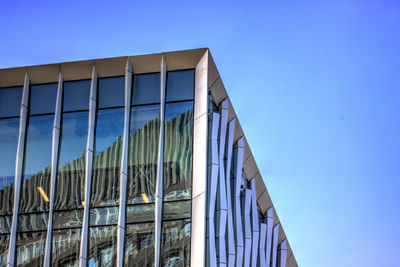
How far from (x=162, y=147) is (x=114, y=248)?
3949 millimetres

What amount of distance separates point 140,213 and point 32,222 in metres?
4.10

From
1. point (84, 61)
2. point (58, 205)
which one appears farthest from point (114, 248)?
point (84, 61)

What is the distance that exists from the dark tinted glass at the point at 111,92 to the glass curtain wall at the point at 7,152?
10.9 ft

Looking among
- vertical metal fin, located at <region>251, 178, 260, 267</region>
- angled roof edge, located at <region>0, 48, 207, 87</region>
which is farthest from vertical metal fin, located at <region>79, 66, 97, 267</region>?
vertical metal fin, located at <region>251, 178, 260, 267</region>

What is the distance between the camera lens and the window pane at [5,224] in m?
27.2

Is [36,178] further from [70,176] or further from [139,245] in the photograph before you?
[139,245]

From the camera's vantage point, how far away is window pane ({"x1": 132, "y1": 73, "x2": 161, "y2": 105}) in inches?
1087

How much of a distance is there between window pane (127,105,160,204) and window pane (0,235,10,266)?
476cm

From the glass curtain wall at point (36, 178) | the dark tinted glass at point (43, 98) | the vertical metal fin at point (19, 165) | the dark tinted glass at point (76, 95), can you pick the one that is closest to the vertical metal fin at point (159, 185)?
the dark tinted glass at point (76, 95)

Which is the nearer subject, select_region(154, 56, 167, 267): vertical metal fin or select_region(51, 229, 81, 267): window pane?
select_region(154, 56, 167, 267): vertical metal fin

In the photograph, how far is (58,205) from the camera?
27.0m

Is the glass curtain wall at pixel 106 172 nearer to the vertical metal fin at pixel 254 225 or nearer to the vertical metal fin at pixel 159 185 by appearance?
the vertical metal fin at pixel 159 185

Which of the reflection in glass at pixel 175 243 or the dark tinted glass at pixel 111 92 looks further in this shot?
the dark tinted glass at pixel 111 92

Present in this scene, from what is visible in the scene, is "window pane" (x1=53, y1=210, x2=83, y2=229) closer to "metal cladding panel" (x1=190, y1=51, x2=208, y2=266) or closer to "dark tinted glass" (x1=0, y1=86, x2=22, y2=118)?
"metal cladding panel" (x1=190, y1=51, x2=208, y2=266)
